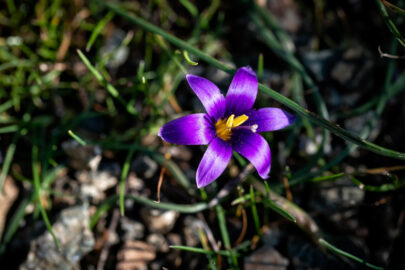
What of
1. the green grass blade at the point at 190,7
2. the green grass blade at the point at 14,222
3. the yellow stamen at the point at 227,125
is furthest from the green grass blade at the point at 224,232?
the green grass blade at the point at 190,7

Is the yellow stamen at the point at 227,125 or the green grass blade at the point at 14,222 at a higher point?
the yellow stamen at the point at 227,125

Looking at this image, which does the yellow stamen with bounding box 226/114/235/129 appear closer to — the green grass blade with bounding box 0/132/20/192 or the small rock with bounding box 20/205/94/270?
the small rock with bounding box 20/205/94/270

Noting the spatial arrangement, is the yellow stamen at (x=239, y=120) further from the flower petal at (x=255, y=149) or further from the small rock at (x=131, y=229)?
the small rock at (x=131, y=229)

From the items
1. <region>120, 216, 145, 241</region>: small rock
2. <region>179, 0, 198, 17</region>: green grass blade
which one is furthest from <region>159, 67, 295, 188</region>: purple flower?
<region>179, 0, 198, 17</region>: green grass blade

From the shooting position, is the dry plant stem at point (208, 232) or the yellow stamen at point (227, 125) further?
the dry plant stem at point (208, 232)

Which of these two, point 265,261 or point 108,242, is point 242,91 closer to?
point 265,261
